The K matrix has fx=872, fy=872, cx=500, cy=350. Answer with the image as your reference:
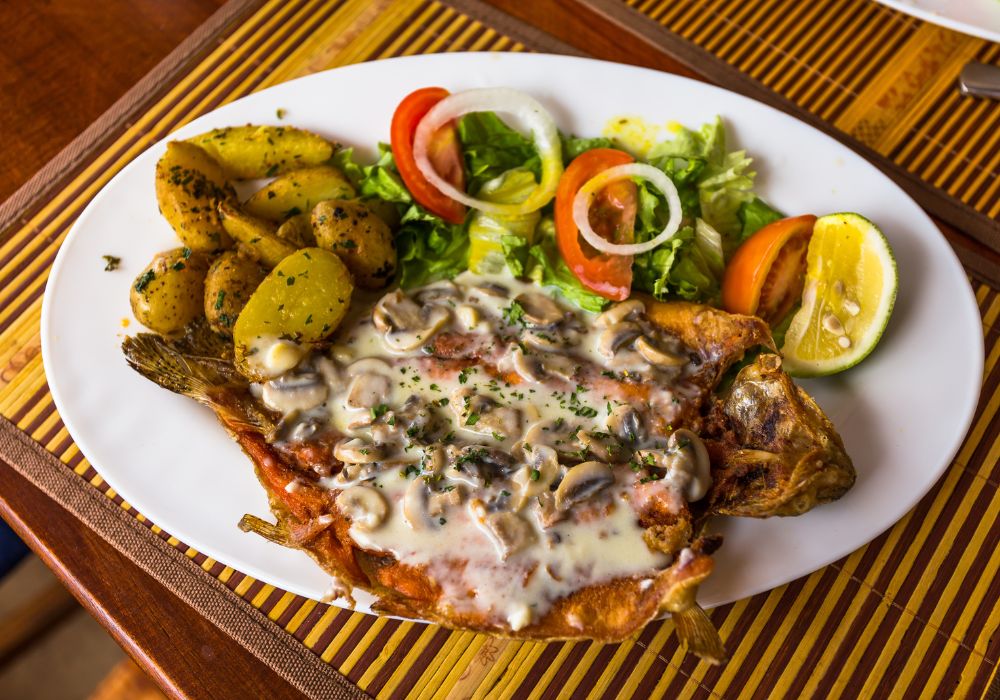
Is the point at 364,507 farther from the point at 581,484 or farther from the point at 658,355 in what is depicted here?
the point at 658,355

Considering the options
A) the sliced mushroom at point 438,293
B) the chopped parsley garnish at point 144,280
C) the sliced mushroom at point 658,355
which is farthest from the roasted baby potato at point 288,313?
the sliced mushroom at point 658,355

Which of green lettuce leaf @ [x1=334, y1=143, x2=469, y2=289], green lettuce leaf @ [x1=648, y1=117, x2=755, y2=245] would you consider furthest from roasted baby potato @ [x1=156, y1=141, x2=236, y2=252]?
green lettuce leaf @ [x1=648, y1=117, x2=755, y2=245]

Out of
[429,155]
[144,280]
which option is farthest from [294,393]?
[429,155]

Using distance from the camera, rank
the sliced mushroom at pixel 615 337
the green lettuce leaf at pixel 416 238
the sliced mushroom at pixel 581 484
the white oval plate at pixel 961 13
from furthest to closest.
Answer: the green lettuce leaf at pixel 416 238 < the white oval plate at pixel 961 13 < the sliced mushroom at pixel 615 337 < the sliced mushroom at pixel 581 484

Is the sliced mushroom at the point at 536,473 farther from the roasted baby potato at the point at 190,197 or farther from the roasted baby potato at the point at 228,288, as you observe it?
the roasted baby potato at the point at 190,197

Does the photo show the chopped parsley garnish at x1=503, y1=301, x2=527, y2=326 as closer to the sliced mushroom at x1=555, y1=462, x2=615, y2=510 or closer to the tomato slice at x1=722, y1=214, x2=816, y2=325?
the sliced mushroom at x1=555, y1=462, x2=615, y2=510
